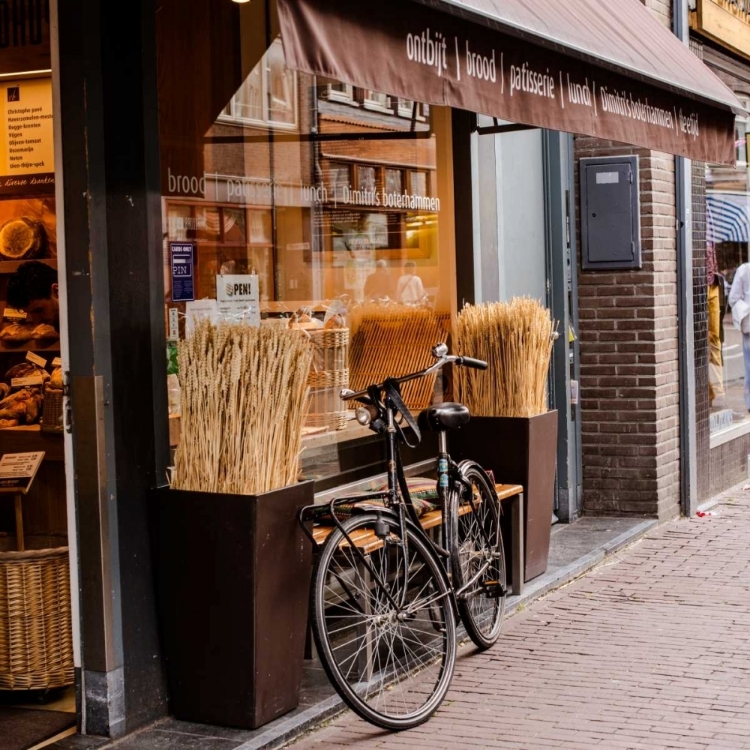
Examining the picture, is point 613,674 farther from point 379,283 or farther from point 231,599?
point 379,283

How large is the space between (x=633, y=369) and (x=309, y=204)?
3.41 m

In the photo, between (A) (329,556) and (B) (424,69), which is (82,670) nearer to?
(A) (329,556)

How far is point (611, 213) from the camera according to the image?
9242mm

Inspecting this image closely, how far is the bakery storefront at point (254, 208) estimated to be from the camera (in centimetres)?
482

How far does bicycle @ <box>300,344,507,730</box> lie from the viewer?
16.6 feet

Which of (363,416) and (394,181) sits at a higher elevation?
(394,181)

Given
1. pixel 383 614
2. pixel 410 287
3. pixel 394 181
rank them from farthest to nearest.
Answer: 1. pixel 410 287
2. pixel 394 181
3. pixel 383 614

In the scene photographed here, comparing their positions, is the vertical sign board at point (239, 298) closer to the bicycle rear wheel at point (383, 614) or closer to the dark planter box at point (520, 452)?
the bicycle rear wheel at point (383, 614)

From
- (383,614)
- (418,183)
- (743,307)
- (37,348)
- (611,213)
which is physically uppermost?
(418,183)

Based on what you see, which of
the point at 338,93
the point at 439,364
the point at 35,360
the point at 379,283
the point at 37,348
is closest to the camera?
the point at 439,364

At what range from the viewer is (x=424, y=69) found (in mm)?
4672

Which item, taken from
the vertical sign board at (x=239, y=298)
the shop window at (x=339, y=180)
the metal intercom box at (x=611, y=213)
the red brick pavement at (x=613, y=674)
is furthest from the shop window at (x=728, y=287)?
the vertical sign board at (x=239, y=298)

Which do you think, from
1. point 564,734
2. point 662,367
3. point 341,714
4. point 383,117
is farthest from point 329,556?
point 662,367

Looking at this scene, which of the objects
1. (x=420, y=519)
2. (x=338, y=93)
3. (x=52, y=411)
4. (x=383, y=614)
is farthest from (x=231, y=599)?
(x=338, y=93)
